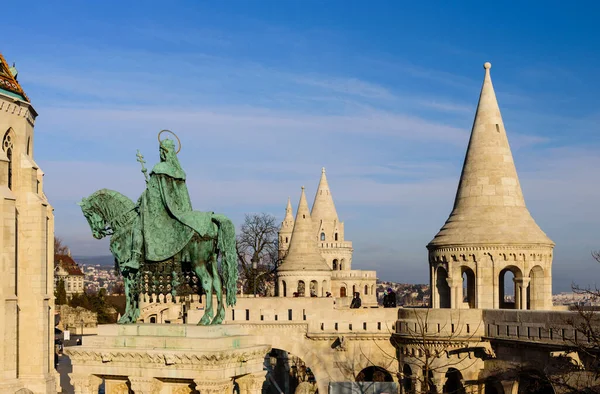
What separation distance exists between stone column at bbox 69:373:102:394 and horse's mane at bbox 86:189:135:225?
5.74 feet

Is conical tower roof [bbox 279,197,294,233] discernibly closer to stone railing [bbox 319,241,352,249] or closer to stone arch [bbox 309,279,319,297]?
stone railing [bbox 319,241,352,249]

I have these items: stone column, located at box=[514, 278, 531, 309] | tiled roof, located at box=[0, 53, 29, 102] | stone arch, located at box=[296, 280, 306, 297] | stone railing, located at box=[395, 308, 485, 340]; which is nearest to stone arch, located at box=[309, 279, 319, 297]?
stone arch, located at box=[296, 280, 306, 297]

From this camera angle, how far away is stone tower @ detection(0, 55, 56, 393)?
30.2 meters

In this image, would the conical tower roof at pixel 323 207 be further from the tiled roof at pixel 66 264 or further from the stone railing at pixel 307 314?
the tiled roof at pixel 66 264

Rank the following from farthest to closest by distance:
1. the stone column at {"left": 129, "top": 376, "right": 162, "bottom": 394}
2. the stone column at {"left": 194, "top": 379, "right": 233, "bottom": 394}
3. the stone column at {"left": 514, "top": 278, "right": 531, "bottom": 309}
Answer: the stone column at {"left": 514, "top": 278, "right": 531, "bottom": 309} → the stone column at {"left": 129, "top": 376, "right": 162, "bottom": 394} → the stone column at {"left": 194, "top": 379, "right": 233, "bottom": 394}

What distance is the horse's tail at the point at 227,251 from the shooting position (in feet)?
32.1

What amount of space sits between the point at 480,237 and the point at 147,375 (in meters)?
17.9

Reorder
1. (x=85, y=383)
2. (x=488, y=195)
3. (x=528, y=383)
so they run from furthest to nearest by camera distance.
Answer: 1. (x=488, y=195)
2. (x=528, y=383)
3. (x=85, y=383)

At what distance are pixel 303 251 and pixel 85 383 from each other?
26991 mm

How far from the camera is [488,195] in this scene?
26547 mm

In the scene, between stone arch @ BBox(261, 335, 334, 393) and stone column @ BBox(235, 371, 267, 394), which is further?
stone arch @ BBox(261, 335, 334, 393)

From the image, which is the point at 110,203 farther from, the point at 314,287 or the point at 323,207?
the point at 323,207

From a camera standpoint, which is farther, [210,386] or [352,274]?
[352,274]

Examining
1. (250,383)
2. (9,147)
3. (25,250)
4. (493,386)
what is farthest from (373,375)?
(250,383)
